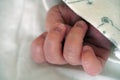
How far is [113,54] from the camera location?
0.49 m

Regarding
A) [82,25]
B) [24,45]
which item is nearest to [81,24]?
[82,25]

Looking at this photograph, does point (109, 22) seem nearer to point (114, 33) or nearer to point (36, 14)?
point (114, 33)

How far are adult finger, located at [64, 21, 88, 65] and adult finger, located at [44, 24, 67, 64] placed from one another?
0.04ft

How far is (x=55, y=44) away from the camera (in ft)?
1.38

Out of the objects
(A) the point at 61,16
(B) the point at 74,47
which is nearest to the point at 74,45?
(B) the point at 74,47

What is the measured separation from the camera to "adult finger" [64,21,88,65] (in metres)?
0.41

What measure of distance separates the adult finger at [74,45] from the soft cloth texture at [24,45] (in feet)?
0.14

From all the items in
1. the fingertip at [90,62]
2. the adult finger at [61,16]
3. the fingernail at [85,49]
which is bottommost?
the fingertip at [90,62]

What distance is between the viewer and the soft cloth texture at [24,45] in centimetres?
45

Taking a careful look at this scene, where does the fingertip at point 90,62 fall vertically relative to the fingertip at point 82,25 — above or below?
below

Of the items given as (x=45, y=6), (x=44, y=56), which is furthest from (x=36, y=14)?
(x=44, y=56)

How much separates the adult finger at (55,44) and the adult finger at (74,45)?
13 mm

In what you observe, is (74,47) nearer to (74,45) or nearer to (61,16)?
(74,45)

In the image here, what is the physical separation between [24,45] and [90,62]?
144 millimetres
